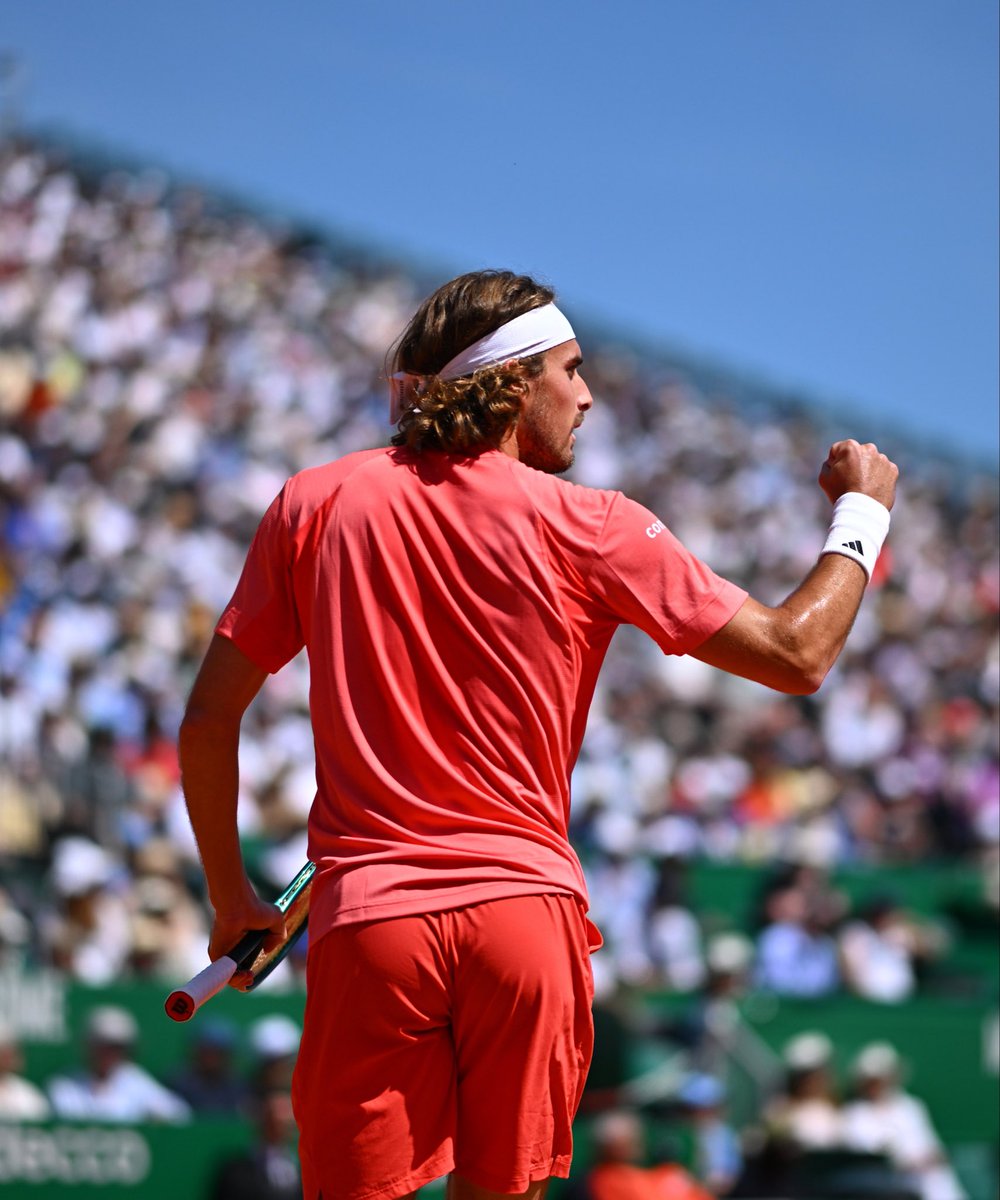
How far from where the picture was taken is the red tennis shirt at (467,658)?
2643mm

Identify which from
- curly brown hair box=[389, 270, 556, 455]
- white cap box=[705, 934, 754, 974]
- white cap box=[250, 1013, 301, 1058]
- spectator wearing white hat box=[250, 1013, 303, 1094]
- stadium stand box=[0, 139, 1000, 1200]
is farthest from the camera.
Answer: white cap box=[705, 934, 754, 974]

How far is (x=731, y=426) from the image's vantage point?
29109mm

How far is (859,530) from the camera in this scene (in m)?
2.82

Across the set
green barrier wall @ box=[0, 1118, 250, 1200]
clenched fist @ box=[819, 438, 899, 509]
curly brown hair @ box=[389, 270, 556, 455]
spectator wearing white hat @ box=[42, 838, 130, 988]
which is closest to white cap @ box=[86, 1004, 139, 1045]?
green barrier wall @ box=[0, 1118, 250, 1200]

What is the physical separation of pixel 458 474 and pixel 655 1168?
5973 mm

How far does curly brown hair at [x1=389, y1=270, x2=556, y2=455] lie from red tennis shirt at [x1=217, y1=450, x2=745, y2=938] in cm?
6

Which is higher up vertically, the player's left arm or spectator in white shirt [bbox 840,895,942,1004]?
the player's left arm

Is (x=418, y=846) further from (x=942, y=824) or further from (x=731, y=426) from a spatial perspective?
(x=731, y=426)

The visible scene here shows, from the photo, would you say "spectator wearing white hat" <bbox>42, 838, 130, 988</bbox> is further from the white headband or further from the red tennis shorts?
the white headband

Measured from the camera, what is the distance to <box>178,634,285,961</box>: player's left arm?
281cm

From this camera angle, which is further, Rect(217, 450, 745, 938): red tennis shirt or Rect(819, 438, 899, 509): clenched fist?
Rect(819, 438, 899, 509): clenched fist

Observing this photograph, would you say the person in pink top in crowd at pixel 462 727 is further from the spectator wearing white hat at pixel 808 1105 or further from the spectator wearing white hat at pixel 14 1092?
the spectator wearing white hat at pixel 808 1105

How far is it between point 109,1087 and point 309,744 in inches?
180

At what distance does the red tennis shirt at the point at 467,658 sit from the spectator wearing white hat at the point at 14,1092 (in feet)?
18.7
